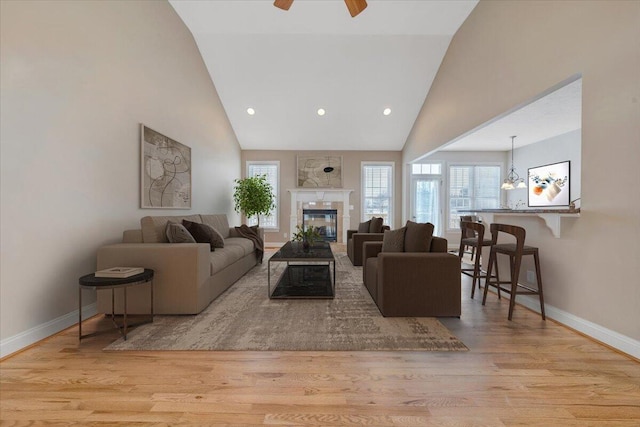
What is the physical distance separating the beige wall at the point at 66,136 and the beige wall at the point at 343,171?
155 inches

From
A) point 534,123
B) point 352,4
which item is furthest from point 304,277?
point 534,123

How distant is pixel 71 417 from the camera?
1.44 meters

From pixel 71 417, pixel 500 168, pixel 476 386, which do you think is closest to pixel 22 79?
pixel 71 417

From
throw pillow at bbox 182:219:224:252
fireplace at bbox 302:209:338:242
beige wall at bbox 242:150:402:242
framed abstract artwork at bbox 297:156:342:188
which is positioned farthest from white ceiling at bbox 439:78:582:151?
throw pillow at bbox 182:219:224:252

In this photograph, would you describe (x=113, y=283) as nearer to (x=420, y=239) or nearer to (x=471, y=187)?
(x=420, y=239)

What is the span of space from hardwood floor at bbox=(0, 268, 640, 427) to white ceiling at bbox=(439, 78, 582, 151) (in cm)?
263

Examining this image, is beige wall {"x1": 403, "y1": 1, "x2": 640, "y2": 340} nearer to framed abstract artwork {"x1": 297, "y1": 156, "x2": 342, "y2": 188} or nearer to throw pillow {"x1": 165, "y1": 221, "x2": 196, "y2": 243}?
throw pillow {"x1": 165, "y1": 221, "x2": 196, "y2": 243}

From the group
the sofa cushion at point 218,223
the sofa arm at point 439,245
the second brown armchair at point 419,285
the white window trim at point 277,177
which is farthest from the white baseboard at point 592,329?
the white window trim at point 277,177

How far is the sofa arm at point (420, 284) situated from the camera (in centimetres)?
269

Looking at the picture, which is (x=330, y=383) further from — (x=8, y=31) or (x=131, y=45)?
(x=131, y=45)

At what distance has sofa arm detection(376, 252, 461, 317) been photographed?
2.69 meters

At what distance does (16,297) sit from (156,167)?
2202 millimetres

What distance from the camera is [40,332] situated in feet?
7.44

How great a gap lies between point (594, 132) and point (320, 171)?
6003mm
